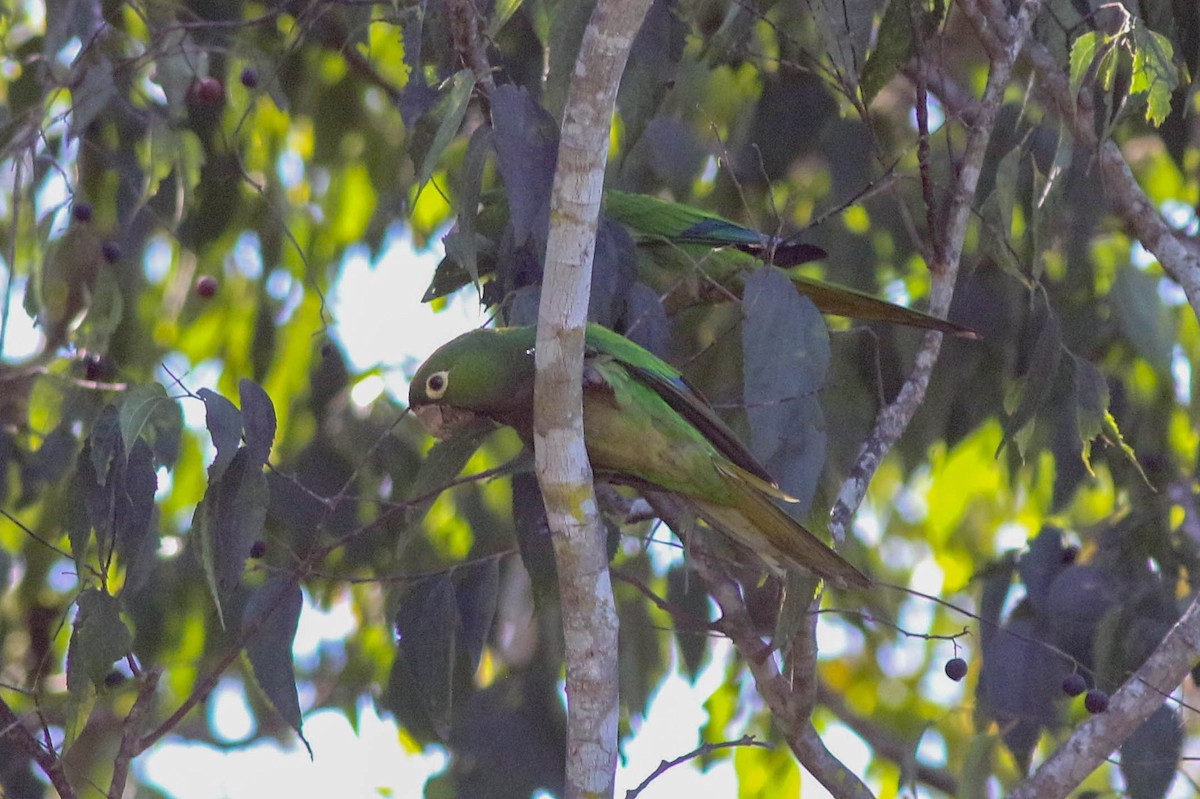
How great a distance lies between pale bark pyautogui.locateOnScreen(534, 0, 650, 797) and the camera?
198cm

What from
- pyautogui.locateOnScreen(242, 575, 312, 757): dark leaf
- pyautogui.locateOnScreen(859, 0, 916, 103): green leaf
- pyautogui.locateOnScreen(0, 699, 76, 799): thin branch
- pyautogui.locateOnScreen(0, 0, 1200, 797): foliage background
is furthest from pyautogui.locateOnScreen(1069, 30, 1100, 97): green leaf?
pyautogui.locateOnScreen(0, 699, 76, 799): thin branch

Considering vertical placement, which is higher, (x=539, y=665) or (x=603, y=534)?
(x=539, y=665)

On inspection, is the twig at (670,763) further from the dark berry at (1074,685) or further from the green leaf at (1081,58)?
the green leaf at (1081,58)

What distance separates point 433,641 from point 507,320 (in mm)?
665

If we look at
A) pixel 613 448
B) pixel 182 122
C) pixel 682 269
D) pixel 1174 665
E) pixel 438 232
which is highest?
pixel 438 232

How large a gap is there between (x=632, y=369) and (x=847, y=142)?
61.2 inches

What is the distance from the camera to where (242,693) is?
4.77 metres

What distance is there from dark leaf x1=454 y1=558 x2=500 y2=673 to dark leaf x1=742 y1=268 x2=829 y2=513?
0.83m

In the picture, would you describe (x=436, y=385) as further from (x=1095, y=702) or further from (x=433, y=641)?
(x=1095, y=702)

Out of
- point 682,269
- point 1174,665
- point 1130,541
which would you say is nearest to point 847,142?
point 682,269

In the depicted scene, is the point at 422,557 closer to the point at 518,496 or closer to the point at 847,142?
the point at 518,496

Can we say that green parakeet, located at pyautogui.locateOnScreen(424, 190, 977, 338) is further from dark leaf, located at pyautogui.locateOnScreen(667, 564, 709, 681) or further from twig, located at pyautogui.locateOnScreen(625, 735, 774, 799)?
twig, located at pyautogui.locateOnScreen(625, 735, 774, 799)

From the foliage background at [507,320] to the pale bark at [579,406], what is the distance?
0.26m

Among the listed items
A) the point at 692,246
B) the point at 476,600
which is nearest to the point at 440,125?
the point at 476,600
